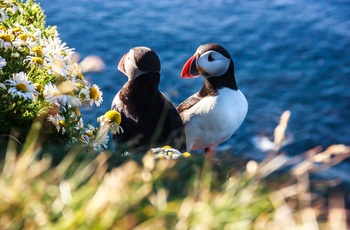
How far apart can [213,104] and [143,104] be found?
3.36 feet

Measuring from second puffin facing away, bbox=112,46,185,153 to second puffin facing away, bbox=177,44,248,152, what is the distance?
2.75 ft

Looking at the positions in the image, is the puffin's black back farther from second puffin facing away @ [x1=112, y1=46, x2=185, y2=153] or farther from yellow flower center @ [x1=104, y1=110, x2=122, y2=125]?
yellow flower center @ [x1=104, y1=110, x2=122, y2=125]

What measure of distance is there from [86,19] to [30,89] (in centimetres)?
657

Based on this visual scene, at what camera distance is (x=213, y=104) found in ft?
17.6

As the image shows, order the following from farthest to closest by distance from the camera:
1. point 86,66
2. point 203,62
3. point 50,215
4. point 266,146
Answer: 1. point 266,146
2. point 203,62
3. point 86,66
4. point 50,215

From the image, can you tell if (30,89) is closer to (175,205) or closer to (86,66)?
(86,66)

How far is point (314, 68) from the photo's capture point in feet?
27.8

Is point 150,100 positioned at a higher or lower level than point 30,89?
lower

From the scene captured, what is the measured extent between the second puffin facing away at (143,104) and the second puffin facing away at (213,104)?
0.84 meters

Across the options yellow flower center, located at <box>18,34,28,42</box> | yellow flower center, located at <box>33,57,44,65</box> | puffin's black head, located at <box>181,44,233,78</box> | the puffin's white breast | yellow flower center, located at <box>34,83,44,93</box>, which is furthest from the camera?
puffin's black head, located at <box>181,44,233,78</box>

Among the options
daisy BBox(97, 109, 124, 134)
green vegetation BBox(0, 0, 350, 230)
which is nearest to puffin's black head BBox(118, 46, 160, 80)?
daisy BBox(97, 109, 124, 134)

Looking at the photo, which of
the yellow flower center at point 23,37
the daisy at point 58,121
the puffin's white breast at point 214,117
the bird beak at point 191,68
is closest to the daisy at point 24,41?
the yellow flower center at point 23,37

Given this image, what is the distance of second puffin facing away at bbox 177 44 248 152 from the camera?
539 centimetres

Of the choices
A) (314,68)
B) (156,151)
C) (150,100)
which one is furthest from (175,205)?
(314,68)
